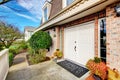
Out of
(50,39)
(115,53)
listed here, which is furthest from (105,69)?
(50,39)

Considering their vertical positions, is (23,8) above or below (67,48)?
above

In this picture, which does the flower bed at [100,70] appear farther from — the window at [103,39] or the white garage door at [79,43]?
the white garage door at [79,43]

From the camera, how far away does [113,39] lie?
3.76 metres

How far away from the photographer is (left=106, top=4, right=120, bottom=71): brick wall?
3.60 metres

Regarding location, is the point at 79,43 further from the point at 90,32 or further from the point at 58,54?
the point at 58,54

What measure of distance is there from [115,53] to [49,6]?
Result: 33.6 ft

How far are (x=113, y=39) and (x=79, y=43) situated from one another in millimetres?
2958

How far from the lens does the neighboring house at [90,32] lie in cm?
372

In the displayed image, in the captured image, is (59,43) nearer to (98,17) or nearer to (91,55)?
(91,55)

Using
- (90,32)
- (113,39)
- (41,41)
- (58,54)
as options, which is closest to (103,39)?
(90,32)

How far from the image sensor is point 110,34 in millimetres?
3891

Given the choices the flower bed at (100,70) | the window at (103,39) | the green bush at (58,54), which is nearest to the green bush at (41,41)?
the green bush at (58,54)

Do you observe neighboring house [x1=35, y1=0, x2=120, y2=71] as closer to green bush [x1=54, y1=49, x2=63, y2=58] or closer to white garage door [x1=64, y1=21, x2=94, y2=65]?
white garage door [x1=64, y1=21, x2=94, y2=65]

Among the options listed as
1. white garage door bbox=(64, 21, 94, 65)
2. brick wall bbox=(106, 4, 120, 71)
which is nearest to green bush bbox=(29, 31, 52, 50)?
white garage door bbox=(64, 21, 94, 65)
